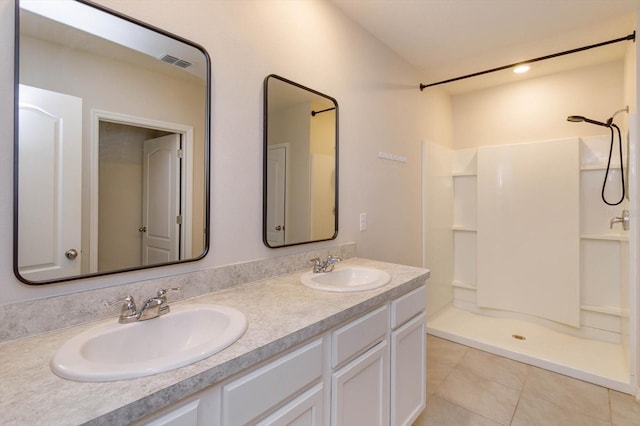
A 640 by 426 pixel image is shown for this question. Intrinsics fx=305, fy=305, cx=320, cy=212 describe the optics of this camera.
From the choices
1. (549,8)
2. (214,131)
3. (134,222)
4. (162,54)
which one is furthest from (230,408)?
(549,8)

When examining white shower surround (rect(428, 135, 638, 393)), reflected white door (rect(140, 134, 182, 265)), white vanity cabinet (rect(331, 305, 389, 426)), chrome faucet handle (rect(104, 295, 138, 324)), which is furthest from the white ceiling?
chrome faucet handle (rect(104, 295, 138, 324))

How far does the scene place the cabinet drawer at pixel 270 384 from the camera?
78 centimetres

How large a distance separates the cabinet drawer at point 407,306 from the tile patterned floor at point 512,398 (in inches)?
29.0

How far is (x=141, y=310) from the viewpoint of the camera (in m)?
1.00

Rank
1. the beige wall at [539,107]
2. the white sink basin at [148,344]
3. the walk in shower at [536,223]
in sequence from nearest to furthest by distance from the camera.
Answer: the white sink basin at [148,344], the walk in shower at [536,223], the beige wall at [539,107]

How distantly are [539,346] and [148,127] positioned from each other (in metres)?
3.20

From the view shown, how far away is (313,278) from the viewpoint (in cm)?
154

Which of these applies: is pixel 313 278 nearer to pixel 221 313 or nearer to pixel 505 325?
pixel 221 313

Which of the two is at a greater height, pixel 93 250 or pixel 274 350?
pixel 93 250

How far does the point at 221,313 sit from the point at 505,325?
299 centimetres

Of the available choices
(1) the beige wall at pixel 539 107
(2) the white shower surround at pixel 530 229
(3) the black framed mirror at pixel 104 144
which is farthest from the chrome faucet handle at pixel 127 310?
(1) the beige wall at pixel 539 107

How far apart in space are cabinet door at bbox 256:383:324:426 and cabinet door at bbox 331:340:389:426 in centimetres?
8

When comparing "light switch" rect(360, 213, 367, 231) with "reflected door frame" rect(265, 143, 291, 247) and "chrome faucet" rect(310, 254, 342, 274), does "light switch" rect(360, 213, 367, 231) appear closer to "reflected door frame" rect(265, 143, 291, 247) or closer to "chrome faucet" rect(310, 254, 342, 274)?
"chrome faucet" rect(310, 254, 342, 274)

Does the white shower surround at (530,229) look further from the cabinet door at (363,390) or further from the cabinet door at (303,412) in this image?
the cabinet door at (303,412)
